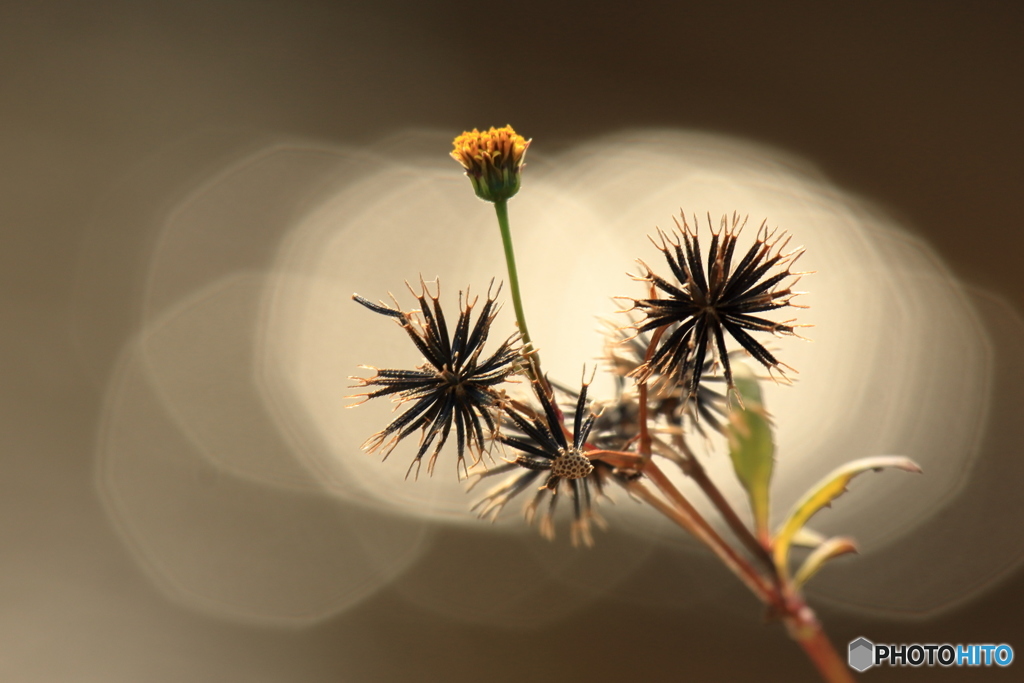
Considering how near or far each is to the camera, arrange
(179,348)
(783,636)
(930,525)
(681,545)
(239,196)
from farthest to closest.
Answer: (239,196), (179,348), (681,545), (783,636), (930,525)

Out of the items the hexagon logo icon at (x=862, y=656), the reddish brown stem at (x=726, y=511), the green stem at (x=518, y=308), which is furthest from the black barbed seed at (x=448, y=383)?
the hexagon logo icon at (x=862, y=656)

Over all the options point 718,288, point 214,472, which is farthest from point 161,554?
point 718,288

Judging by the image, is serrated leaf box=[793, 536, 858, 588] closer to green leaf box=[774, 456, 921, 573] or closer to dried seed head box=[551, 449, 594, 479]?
green leaf box=[774, 456, 921, 573]

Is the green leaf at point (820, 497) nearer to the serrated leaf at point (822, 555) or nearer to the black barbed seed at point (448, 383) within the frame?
the serrated leaf at point (822, 555)

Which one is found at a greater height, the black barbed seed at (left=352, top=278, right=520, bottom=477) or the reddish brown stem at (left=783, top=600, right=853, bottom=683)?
the black barbed seed at (left=352, top=278, right=520, bottom=477)

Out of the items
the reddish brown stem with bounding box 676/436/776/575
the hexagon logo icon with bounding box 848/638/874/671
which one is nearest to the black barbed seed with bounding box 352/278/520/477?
the reddish brown stem with bounding box 676/436/776/575

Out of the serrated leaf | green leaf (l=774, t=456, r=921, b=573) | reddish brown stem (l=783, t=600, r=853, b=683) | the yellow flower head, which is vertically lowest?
reddish brown stem (l=783, t=600, r=853, b=683)

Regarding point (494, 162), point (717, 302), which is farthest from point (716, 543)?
point (494, 162)

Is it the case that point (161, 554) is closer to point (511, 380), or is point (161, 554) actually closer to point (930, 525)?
point (511, 380)
